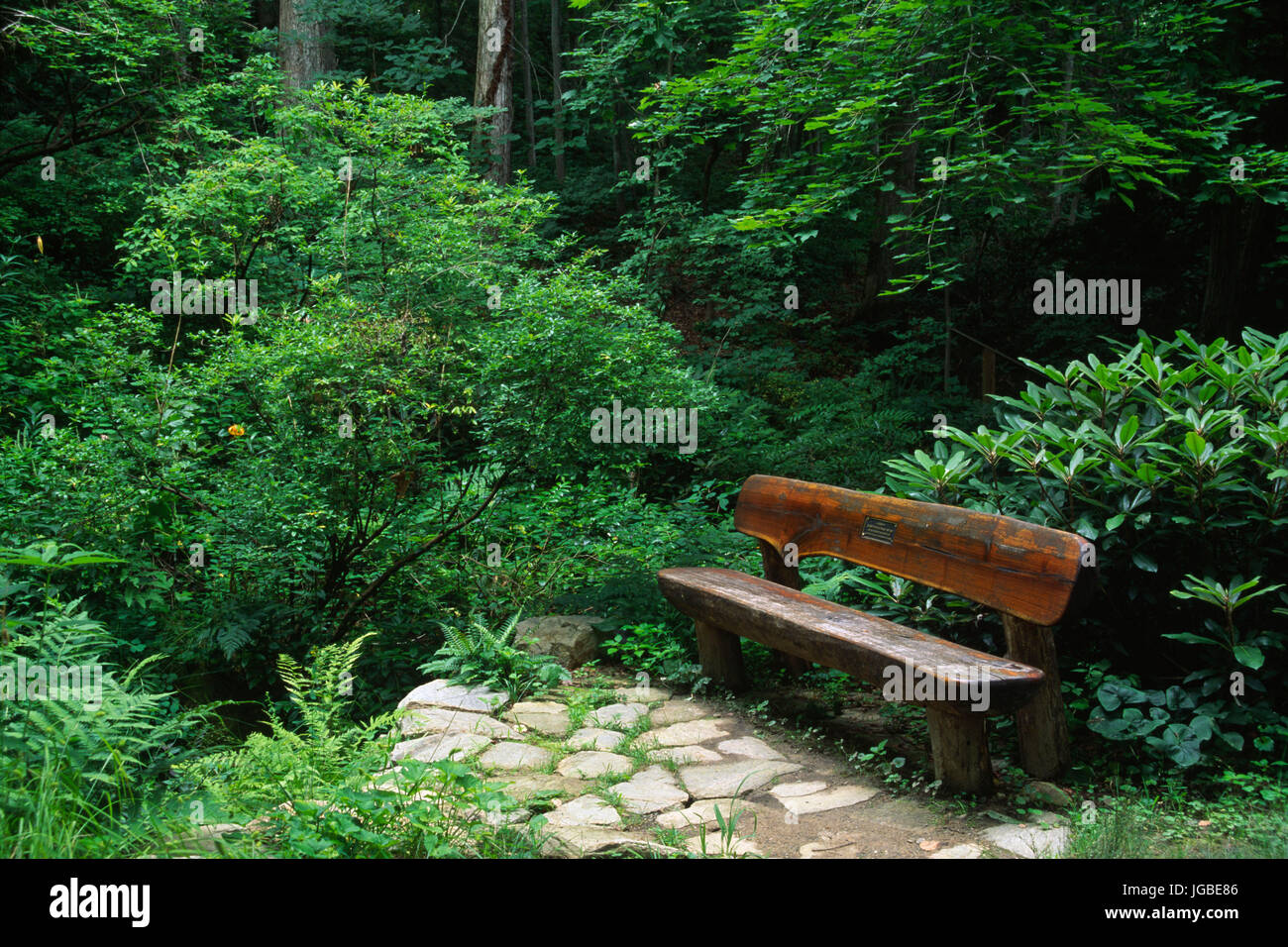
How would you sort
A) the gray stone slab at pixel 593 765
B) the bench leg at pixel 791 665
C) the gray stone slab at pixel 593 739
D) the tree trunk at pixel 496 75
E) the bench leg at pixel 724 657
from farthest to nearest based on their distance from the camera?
the tree trunk at pixel 496 75 < the bench leg at pixel 791 665 < the bench leg at pixel 724 657 < the gray stone slab at pixel 593 739 < the gray stone slab at pixel 593 765

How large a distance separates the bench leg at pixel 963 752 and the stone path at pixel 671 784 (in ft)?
0.54

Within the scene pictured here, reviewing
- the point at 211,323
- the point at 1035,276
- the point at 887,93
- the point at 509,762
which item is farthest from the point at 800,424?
the point at 509,762

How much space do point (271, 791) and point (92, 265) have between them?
10333 millimetres

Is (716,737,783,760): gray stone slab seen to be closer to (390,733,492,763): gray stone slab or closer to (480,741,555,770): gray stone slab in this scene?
(480,741,555,770): gray stone slab

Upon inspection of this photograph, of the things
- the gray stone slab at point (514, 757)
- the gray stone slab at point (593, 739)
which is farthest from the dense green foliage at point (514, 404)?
the gray stone slab at point (593, 739)

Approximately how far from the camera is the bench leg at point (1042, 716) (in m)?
3.46

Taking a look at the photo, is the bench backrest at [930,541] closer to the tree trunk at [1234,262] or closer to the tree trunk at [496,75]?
the tree trunk at [1234,262]

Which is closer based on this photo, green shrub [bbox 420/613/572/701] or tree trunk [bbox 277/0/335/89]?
green shrub [bbox 420/613/572/701]

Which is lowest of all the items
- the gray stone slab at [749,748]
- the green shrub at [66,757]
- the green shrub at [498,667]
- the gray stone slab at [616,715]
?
the gray stone slab at [749,748]

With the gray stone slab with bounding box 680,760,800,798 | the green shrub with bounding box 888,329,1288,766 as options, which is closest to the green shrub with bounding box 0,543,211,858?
the gray stone slab with bounding box 680,760,800,798

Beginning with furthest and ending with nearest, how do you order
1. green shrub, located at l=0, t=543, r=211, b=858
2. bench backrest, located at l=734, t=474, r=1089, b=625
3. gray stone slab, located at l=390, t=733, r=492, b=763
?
gray stone slab, located at l=390, t=733, r=492, b=763, bench backrest, located at l=734, t=474, r=1089, b=625, green shrub, located at l=0, t=543, r=211, b=858

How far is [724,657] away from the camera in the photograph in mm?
4836

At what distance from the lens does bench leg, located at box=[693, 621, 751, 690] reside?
15.9ft
